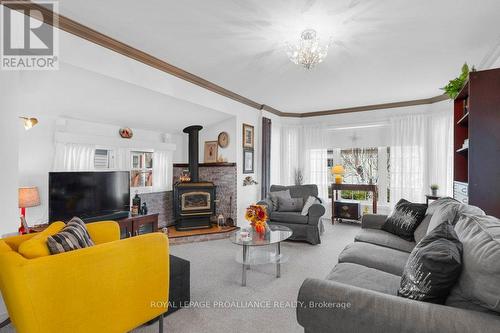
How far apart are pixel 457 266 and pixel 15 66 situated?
353 cm

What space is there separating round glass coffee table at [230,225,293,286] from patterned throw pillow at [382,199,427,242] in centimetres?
112

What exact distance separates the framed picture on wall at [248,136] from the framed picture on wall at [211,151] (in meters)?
0.57

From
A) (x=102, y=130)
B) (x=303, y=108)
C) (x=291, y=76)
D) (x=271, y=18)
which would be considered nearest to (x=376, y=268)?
(x=271, y=18)

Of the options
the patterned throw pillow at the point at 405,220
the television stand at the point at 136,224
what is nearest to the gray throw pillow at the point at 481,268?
the patterned throw pillow at the point at 405,220

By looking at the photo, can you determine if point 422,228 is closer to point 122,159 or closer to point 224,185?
point 224,185

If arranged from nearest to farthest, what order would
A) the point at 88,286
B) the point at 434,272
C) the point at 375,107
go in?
the point at 434,272, the point at 88,286, the point at 375,107

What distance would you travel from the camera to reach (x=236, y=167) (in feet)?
15.7

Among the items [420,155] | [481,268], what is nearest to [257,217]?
[481,268]

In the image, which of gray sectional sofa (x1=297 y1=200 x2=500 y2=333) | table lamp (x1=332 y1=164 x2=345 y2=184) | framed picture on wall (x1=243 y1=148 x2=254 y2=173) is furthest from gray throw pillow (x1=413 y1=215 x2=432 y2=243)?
framed picture on wall (x1=243 y1=148 x2=254 y2=173)

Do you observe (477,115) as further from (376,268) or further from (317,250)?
(317,250)

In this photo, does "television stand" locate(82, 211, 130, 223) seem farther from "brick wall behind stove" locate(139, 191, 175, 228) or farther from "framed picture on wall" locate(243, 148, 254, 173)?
"framed picture on wall" locate(243, 148, 254, 173)

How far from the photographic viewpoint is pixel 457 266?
112 centimetres

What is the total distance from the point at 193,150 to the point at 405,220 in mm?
3587

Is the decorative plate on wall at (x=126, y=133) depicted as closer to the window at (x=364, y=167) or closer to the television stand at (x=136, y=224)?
the television stand at (x=136, y=224)
